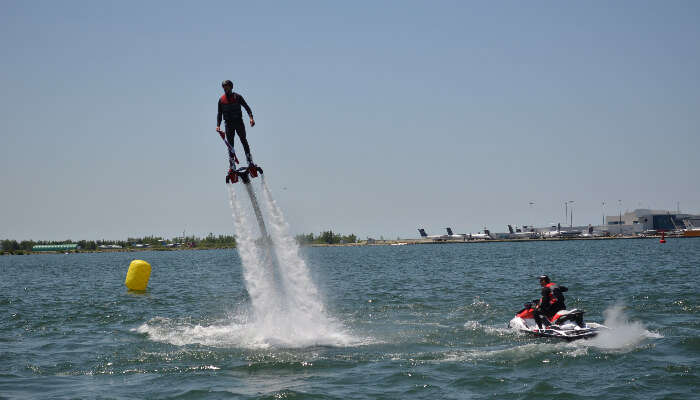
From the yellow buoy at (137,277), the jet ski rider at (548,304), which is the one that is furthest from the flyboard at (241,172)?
the yellow buoy at (137,277)

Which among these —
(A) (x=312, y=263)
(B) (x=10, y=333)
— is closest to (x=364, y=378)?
(A) (x=312, y=263)

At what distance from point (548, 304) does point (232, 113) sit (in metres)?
13.6

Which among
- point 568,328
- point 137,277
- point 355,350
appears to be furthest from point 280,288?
point 137,277

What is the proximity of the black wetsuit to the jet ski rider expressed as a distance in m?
12.6

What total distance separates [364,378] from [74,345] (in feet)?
42.8

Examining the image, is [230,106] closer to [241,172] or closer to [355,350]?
[241,172]

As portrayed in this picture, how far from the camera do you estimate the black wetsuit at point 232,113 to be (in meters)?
20.3

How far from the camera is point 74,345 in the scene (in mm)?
24812

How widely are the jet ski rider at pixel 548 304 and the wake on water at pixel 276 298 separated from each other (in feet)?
23.3

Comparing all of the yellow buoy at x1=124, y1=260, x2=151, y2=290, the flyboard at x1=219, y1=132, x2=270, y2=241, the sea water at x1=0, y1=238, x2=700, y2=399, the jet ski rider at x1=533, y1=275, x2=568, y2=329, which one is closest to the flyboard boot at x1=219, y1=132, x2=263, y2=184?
the flyboard at x1=219, y1=132, x2=270, y2=241

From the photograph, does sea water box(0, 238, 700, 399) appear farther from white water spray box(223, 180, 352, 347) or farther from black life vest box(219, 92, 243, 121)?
black life vest box(219, 92, 243, 121)

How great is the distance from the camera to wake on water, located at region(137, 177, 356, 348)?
23.9 meters

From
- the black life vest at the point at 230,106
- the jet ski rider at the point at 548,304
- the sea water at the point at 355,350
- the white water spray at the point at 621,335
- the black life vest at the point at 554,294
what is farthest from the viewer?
the jet ski rider at the point at 548,304

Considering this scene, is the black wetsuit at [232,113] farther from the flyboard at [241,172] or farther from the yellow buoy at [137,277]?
the yellow buoy at [137,277]
